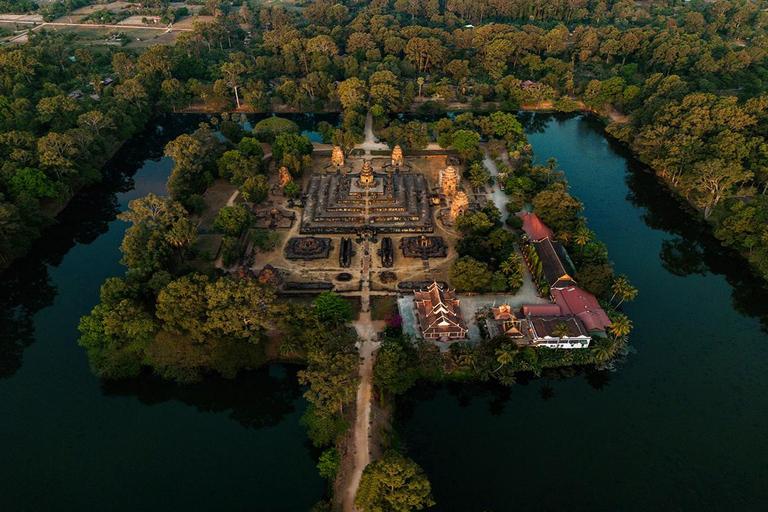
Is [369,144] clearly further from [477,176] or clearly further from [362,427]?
[362,427]

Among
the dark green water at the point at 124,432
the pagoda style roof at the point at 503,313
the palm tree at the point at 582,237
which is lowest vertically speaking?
the dark green water at the point at 124,432

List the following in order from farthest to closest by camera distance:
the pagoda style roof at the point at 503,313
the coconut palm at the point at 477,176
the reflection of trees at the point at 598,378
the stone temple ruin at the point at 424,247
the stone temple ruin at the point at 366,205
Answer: the coconut palm at the point at 477,176 < the stone temple ruin at the point at 366,205 < the stone temple ruin at the point at 424,247 < the pagoda style roof at the point at 503,313 < the reflection of trees at the point at 598,378

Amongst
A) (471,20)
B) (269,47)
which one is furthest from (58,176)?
(471,20)

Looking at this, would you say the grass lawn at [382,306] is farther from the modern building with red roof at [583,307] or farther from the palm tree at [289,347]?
the modern building with red roof at [583,307]

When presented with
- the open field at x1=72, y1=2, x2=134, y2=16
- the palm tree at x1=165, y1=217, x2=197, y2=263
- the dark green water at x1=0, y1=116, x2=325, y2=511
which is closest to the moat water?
the dark green water at x1=0, y1=116, x2=325, y2=511

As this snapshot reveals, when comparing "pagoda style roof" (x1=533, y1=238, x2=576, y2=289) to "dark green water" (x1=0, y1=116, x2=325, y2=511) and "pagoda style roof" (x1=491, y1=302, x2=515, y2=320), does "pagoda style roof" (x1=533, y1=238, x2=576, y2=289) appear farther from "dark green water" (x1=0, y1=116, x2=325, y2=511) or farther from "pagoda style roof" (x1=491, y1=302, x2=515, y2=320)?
"dark green water" (x1=0, y1=116, x2=325, y2=511)

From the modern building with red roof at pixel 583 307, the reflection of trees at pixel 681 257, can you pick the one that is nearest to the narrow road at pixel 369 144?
the modern building with red roof at pixel 583 307
